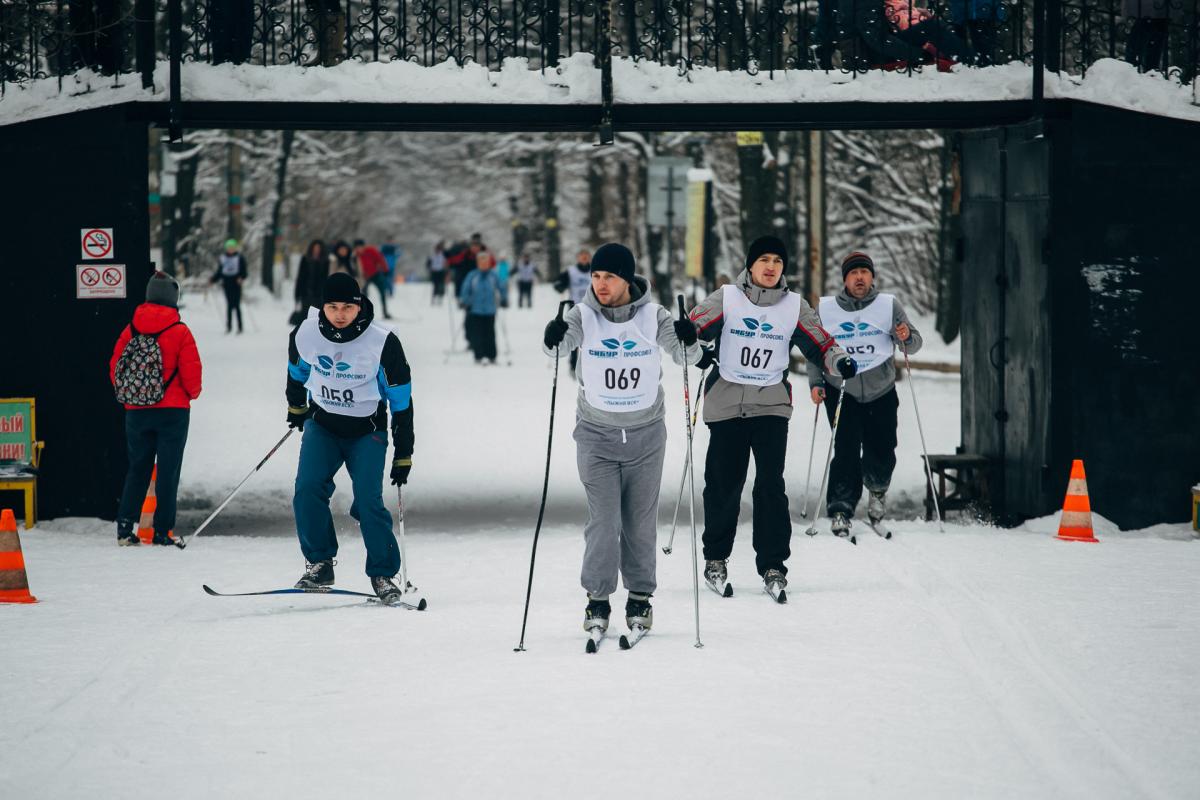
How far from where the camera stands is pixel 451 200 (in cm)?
8656

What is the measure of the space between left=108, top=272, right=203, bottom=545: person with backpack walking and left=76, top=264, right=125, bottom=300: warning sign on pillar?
0.87 meters

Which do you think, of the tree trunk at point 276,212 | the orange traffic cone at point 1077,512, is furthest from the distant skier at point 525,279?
the orange traffic cone at point 1077,512

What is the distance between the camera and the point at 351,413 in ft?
30.1

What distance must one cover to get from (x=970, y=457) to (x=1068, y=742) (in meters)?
7.00

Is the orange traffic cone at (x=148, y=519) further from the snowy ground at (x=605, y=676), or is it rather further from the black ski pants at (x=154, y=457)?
the snowy ground at (x=605, y=676)

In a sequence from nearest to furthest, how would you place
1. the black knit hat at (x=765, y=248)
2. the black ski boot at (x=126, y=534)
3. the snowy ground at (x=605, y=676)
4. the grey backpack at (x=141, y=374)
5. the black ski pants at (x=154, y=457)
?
the snowy ground at (x=605, y=676) → the black knit hat at (x=765, y=248) → the grey backpack at (x=141, y=374) → the black ski pants at (x=154, y=457) → the black ski boot at (x=126, y=534)

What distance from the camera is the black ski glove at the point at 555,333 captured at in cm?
808

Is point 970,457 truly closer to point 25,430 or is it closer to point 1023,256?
point 1023,256

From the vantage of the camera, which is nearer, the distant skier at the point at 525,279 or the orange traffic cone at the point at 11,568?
the orange traffic cone at the point at 11,568

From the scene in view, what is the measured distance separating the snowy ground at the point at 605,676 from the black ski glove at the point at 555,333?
4.81 ft

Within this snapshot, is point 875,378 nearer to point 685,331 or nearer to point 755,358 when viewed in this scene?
point 755,358

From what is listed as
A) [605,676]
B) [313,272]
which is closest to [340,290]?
[605,676]

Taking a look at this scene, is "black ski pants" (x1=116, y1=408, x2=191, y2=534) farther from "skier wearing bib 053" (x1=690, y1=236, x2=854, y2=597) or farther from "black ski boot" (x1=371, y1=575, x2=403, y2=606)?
"skier wearing bib 053" (x1=690, y1=236, x2=854, y2=597)

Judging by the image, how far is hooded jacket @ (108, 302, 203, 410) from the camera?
37.4ft
